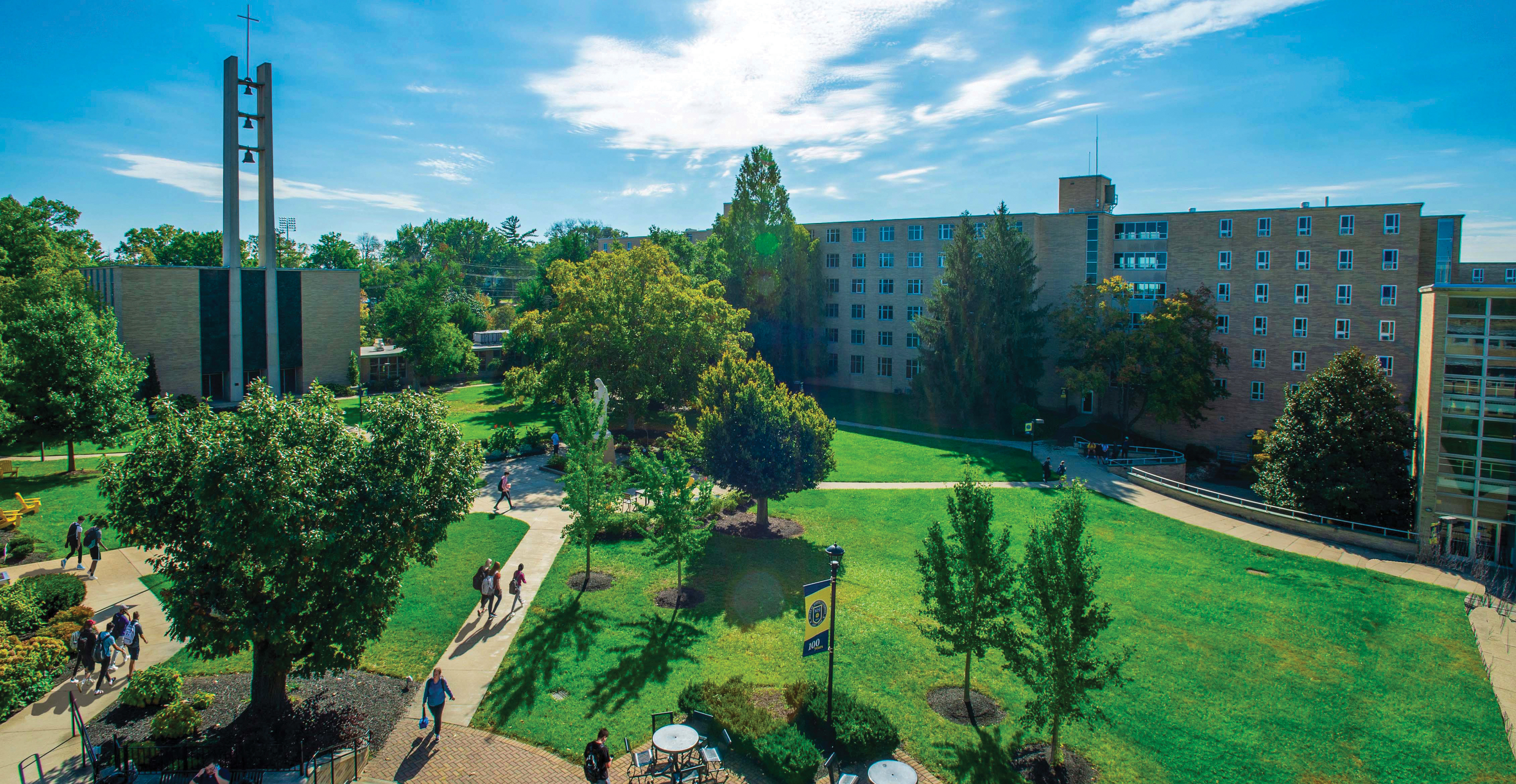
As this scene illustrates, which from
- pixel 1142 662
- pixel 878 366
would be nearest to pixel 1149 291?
pixel 878 366

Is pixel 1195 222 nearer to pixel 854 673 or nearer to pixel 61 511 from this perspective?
pixel 854 673

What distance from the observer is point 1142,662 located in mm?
20000

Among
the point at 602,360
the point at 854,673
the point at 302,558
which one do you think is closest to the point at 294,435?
the point at 302,558

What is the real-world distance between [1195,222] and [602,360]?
141 ft

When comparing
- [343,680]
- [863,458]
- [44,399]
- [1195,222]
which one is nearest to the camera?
[343,680]

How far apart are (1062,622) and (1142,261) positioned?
163 feet

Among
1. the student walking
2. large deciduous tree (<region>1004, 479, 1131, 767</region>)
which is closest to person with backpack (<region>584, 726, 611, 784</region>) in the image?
the student walking

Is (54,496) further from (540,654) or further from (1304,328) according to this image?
(1304,328)

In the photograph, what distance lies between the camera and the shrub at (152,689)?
1555cm

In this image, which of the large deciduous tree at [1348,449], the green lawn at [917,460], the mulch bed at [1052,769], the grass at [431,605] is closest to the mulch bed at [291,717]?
the grass at [431,605]

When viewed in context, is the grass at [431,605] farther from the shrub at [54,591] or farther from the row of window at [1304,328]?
the row of window at [1304,328]

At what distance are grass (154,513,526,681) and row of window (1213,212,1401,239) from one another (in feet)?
168

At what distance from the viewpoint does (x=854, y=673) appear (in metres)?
18.9

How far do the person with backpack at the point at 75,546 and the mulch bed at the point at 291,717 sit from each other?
9.74 metres
